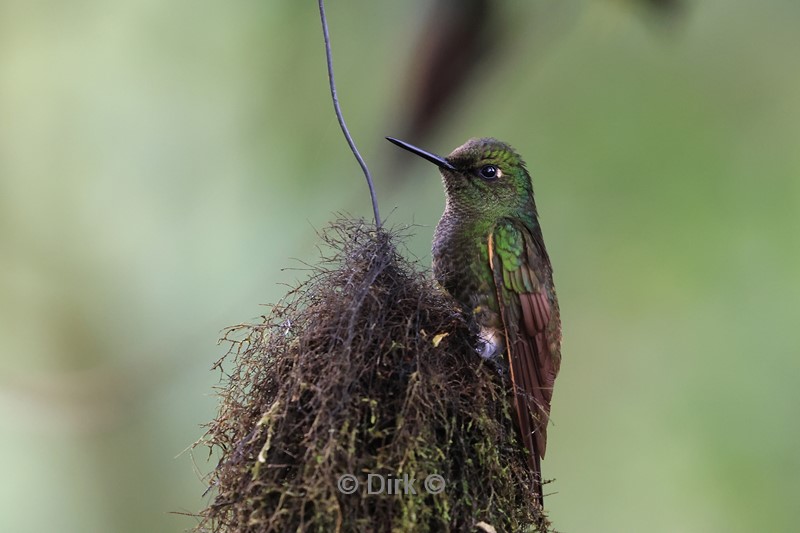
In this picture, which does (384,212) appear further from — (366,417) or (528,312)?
(366,417)

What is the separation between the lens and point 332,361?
50.4 inches

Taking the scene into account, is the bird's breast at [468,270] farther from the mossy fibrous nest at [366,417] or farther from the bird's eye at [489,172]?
the mossy fibrous nest at [366,417]

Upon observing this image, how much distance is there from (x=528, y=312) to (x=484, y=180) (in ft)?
1.37

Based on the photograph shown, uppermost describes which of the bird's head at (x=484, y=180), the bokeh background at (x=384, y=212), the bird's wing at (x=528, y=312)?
the bokeh background at (x=384, y=212)

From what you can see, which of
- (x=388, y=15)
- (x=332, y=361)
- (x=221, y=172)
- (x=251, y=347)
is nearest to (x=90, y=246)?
(x=221, y=172)

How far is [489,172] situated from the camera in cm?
203

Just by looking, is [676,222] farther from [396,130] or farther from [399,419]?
[399,419]

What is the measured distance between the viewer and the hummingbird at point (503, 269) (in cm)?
168

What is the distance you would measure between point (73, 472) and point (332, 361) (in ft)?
9.08


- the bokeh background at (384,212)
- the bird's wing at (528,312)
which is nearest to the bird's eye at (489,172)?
the bird's wing at (528,312)

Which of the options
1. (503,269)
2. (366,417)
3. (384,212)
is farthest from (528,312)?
(384,212)

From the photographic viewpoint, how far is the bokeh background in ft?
10.6

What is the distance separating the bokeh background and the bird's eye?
96 centimetres

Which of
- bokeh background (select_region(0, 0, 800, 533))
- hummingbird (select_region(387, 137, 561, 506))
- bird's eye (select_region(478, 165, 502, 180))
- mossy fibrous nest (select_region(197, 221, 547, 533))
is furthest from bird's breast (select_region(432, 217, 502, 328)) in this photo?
bokeh background (select_region(0, 0, 800, 533))
